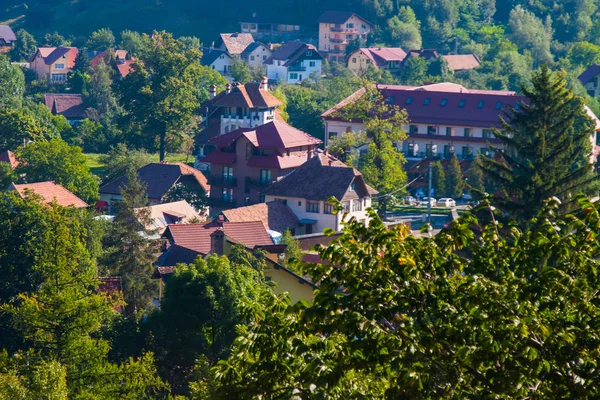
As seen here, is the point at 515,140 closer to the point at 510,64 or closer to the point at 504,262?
the point at 504,262

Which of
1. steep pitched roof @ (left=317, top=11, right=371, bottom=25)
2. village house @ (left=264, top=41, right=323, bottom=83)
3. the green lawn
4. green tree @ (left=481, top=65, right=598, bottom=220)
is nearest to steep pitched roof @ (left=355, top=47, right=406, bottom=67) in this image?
village house @ (left=264, top=41, right=323, bottom=83)

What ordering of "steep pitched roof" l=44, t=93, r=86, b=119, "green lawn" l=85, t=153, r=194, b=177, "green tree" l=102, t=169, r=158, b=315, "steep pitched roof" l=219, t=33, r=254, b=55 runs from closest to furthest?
"green tree" l=102, t=169, r=158, b=315
"green lawn" l=85, t=153, r=194, b=177
"steep pitched roof" l=44, t=93, r=86, b=119
"steep pitched roof" l=219, t=33, r=254, b=55

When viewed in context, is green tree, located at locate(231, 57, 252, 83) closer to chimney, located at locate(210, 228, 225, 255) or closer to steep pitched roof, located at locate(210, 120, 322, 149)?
steep pitched roof, located at locate(210, 120, 322, 149)

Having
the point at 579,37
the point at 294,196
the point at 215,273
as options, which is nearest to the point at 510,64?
the point at 579,37

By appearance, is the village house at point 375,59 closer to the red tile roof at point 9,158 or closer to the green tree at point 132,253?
the red tile roof at point 9,158

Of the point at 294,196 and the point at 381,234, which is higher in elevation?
the point at 381,234

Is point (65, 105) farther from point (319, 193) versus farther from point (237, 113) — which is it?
point (319, 193)
